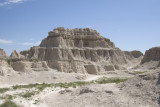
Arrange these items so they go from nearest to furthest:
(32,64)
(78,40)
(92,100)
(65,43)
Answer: (92,100), (32,64), (65,43), (78,40)

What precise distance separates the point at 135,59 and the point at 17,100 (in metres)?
90.6

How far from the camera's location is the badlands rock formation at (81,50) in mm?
63275

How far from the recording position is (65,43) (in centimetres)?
7050

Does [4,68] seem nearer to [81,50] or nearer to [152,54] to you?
[81,50]

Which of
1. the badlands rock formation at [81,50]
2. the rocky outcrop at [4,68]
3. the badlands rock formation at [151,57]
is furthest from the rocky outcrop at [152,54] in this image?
the rocky outcrop at [4,68]

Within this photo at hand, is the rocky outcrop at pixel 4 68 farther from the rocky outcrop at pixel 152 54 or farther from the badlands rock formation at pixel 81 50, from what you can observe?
the rocky outcrop at pixel 152 54

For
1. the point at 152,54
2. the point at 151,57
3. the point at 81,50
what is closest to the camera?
the point at 81,50

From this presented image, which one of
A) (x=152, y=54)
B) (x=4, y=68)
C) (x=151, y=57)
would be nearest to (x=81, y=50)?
(x=151, y=57)

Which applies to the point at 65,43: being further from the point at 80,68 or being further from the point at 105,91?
the point at 105,91

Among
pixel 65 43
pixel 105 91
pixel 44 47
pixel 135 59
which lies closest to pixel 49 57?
pixel 44 47

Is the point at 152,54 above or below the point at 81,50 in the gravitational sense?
below

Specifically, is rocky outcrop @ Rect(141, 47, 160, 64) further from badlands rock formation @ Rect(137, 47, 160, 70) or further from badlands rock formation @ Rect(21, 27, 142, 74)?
badlands rock formation @ Rect(21, 27, 142, 74)

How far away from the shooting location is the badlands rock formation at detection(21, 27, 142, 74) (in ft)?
208

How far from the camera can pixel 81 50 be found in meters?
73.6
